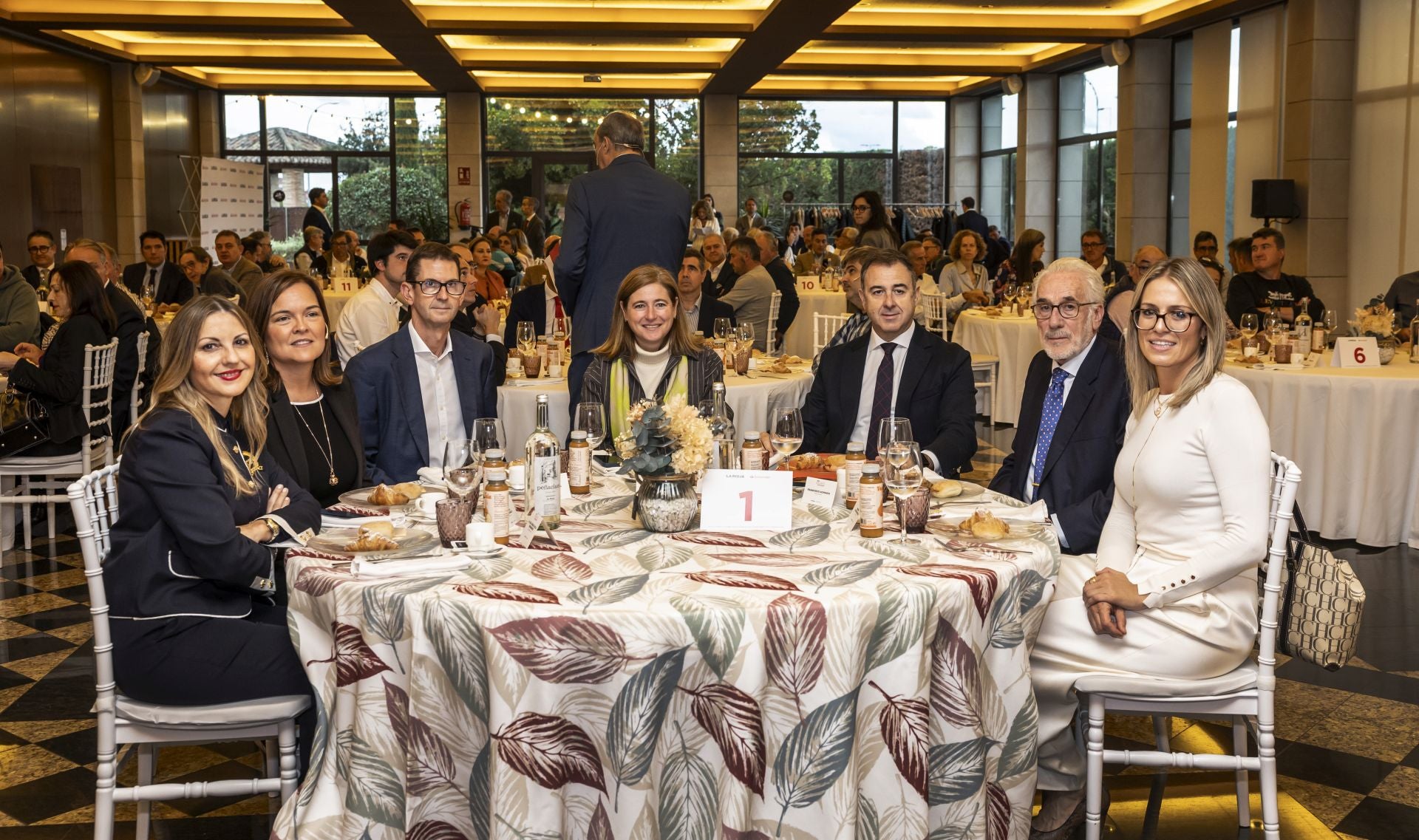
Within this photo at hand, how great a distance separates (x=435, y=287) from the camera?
4.19 metres

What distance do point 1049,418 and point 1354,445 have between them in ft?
10.1

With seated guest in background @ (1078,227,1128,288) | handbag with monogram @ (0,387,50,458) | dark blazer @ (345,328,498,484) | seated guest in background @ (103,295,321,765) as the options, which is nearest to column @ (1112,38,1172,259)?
seated guest in background @ (1078,227,1128,288)

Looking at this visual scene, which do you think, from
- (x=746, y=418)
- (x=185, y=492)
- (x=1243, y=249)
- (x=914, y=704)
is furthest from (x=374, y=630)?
(x=1243, y=249)

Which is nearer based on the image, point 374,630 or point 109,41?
point 374,630

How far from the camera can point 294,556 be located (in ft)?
8.70

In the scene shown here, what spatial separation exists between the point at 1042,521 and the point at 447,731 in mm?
1383

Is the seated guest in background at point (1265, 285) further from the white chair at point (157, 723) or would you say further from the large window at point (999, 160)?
the large window at point (999, 160)

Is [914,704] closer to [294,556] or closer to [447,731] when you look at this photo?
[447,731]

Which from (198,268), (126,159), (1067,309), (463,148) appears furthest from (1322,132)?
(126,159)

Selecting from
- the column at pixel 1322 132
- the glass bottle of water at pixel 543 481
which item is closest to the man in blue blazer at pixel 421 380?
the glass bottle of water at pixel 543 481

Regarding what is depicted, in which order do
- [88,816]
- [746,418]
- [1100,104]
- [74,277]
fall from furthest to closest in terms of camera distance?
[1100,104] < [74,277] < [746,418] < [88,816]

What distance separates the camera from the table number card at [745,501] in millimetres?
2832

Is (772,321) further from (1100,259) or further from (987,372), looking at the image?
(1100,259)

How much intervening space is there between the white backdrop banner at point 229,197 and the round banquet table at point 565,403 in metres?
14.1
